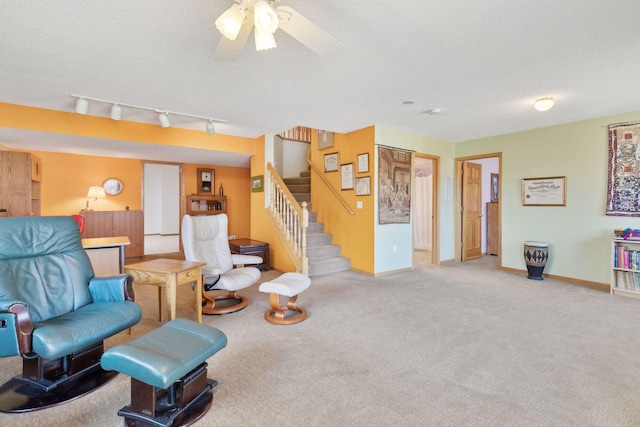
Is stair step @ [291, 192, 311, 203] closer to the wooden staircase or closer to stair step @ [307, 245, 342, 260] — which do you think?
the wooden staircase

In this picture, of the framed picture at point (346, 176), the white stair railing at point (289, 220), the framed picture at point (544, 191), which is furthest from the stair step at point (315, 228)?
the framed picture at point (544, 191)

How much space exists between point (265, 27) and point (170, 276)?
2108 millimetres

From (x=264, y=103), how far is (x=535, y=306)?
13.2 feet

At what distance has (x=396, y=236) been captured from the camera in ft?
17.0

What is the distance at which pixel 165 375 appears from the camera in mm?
1477

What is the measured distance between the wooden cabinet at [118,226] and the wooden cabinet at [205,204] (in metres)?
1.06

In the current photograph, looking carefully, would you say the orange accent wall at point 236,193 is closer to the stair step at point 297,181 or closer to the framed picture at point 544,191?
the stair step at point 297,181

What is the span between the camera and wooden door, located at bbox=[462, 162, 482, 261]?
630 centimetres

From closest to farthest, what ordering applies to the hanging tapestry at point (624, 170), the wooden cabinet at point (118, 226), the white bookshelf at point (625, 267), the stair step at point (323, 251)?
1. the white bookshelf at point (625, 267)
2. the hanging tapestry at point (624, 170)
3. the stair step at point (323, 251)
4. the wooden cabinet at point (118, 226)

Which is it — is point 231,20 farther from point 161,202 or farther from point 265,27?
point 161,202

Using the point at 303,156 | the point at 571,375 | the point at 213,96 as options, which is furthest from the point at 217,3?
the point at 303,156

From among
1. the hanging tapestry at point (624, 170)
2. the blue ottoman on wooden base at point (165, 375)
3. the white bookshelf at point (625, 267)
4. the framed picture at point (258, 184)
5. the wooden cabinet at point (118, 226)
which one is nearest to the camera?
the blue ottoman on wooden base at point (165, 375)

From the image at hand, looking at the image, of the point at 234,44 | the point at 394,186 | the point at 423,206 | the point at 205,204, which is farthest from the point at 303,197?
the point at 234,44

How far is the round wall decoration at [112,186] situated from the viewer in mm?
6262
